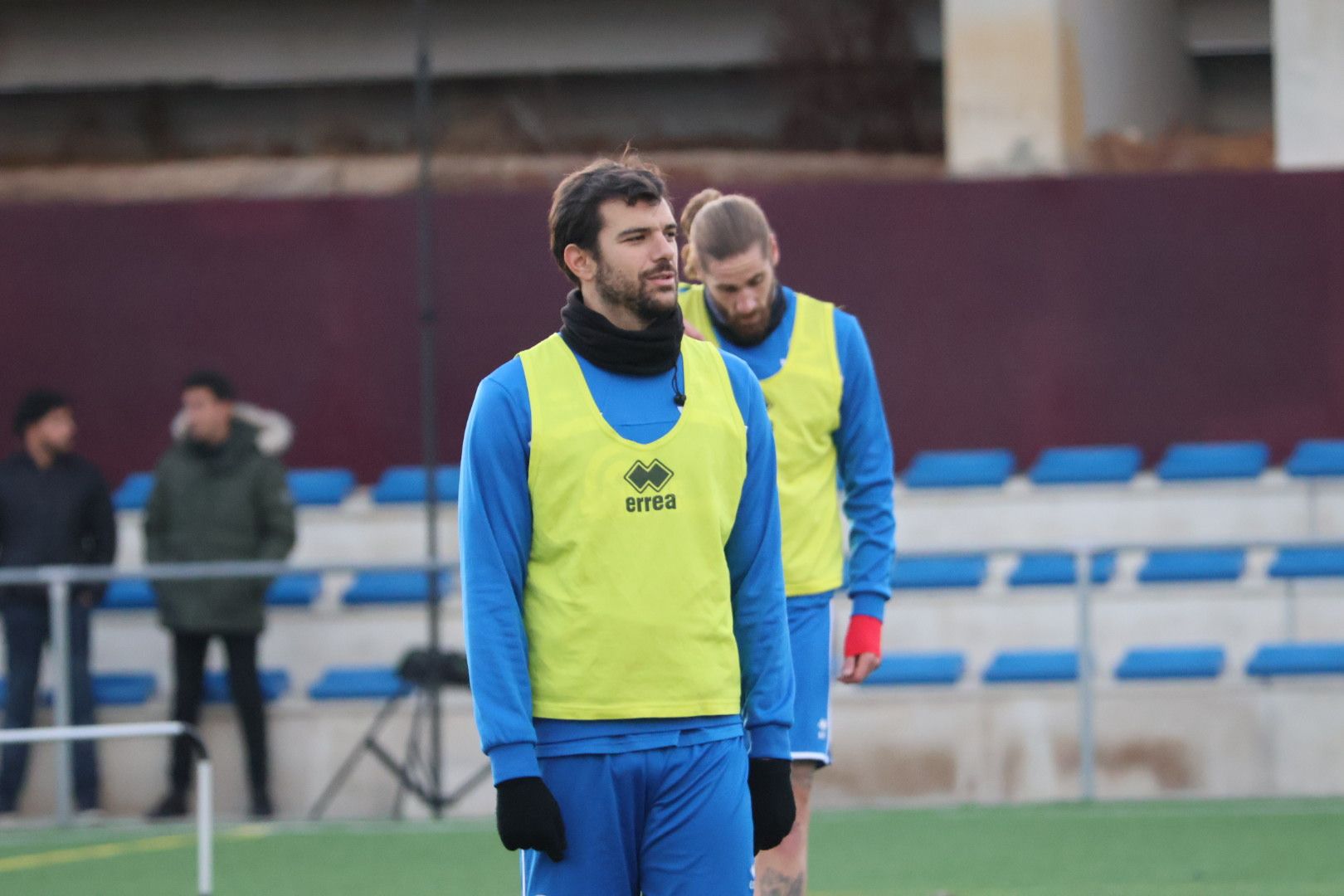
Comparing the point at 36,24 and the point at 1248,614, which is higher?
the point at 36,24

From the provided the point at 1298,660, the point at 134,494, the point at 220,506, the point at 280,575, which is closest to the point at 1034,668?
the point at 1298,660

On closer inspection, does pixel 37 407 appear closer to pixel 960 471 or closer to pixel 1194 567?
pixel 960 471

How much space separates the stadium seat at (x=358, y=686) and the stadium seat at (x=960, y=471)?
3576 millimetres

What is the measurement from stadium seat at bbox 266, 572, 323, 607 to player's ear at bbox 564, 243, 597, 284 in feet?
23.3

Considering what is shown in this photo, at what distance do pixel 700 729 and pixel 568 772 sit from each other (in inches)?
8.7

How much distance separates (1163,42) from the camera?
1744 centimetres

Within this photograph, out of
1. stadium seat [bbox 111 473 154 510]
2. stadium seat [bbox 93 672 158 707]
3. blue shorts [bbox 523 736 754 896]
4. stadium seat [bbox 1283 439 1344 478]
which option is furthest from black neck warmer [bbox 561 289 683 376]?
stadium seat [bbox 111 473 154 510]

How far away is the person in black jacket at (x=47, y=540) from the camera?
33.1ft

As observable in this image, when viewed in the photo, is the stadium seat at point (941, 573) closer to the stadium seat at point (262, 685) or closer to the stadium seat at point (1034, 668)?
the stadium seat at point (1034, 668)

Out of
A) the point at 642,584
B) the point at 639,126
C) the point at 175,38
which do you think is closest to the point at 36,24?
the point at 175,38

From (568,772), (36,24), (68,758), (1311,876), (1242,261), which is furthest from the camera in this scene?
(36,24)

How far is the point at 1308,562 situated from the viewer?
32.9 ft

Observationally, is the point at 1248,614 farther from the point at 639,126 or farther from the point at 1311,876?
the point at 639,126

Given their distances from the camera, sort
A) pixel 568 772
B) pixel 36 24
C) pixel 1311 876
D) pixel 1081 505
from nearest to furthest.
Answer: pixel 568 772 < pixel 1311 876 < pixel 1081 505 < pixel 36 24
